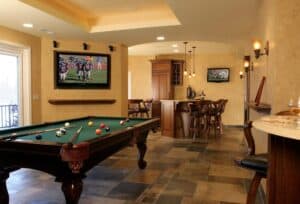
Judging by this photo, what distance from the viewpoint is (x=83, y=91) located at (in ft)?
23.2

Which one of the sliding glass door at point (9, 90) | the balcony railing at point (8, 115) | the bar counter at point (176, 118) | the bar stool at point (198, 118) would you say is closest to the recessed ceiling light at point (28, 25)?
the sliding glass door at point (9, 90)

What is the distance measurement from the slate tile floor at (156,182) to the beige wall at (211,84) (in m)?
5.11

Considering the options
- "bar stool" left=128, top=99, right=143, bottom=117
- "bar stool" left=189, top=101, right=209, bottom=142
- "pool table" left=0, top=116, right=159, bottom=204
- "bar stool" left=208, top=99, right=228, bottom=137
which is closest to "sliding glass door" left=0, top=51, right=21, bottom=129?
"pool table" left=0, top=116, right=159, bottom=204

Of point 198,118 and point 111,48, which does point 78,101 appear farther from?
point 198,118

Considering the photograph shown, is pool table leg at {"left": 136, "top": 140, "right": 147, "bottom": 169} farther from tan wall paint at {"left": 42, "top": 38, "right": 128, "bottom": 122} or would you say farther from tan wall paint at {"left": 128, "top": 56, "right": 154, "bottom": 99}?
tan wall paint at {"left": 128, "top": 56, "right": 154, "bottom": 99}

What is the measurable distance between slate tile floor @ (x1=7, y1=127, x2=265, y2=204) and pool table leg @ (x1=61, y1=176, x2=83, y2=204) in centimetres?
80

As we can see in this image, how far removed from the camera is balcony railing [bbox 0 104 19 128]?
234 inches

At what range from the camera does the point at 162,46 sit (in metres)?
9.19

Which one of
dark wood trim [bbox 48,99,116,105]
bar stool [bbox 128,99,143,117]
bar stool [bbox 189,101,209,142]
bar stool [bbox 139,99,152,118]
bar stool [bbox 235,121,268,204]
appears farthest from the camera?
bar stool [bbox 139,99,152,118]

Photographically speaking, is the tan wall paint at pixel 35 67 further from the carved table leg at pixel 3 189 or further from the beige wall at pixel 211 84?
the beige wall at pixel 211 84

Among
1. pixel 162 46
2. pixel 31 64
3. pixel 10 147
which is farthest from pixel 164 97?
pixel 10 147

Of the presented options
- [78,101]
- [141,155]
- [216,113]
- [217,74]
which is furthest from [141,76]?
[141,155]

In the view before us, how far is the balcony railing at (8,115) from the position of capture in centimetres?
593

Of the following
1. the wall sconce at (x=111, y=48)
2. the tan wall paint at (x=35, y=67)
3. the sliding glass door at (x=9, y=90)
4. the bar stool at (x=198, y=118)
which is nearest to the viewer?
the sliding glass door at (x=9, y=90)
